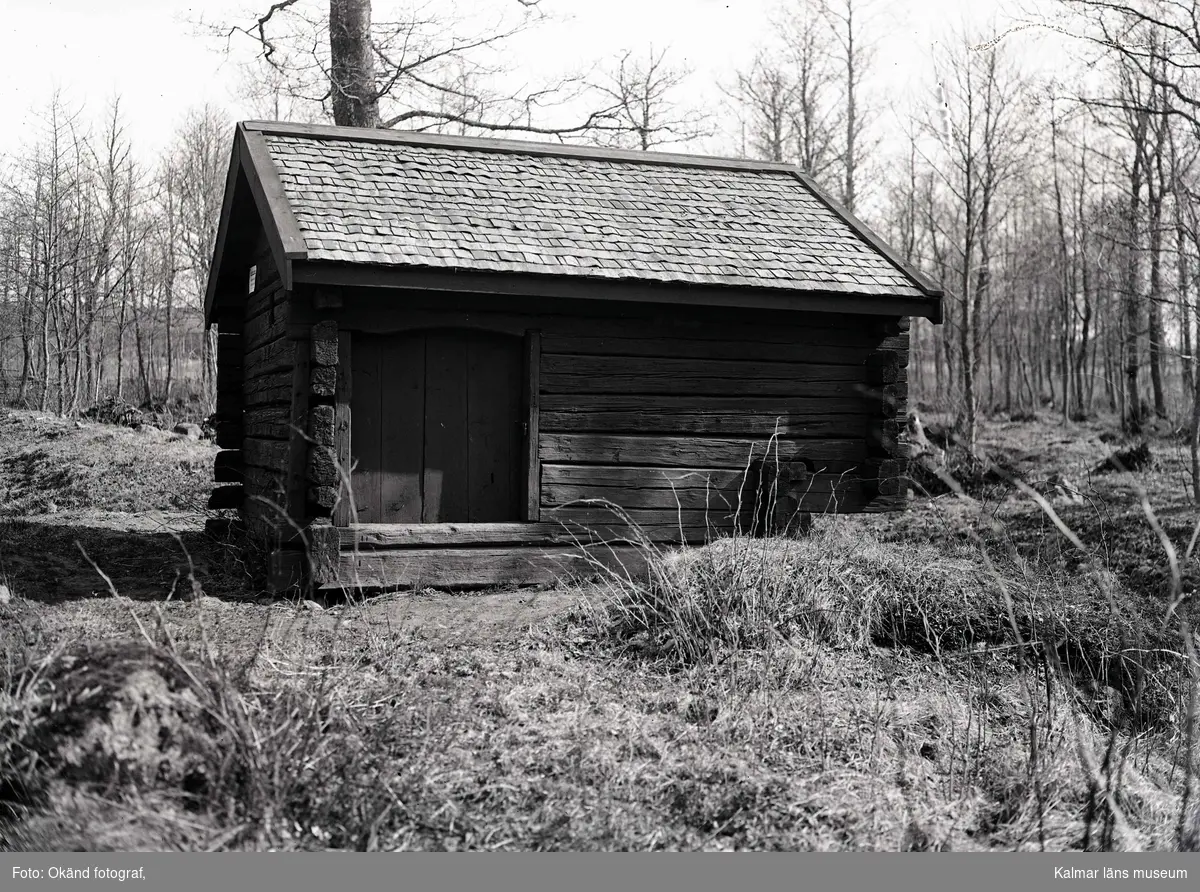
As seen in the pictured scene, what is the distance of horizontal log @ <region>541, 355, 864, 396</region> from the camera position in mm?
8414

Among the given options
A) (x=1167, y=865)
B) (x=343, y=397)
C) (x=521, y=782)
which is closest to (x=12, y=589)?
(x=343, y=397)

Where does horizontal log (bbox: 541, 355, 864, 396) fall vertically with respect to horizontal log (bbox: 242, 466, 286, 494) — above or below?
above

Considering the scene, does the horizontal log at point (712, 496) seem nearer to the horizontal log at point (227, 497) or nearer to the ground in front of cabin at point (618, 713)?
the ground in front of cabin at point (618, 713)

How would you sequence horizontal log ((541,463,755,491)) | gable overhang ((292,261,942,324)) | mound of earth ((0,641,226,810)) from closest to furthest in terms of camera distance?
mound of earth ((0,641,226,810)) < gable overhang ((292,261,942,324)) < horizontal log ((541,463,755,491))

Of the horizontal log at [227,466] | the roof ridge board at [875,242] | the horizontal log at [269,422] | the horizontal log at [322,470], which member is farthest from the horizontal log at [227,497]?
the roof ridge board at [875,242]

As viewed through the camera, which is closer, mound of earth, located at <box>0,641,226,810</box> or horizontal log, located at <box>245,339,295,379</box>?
mound of earth, located at <box>0,641,226,810</box>

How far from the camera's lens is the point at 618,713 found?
5.04 m

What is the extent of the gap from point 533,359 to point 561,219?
1253 mm

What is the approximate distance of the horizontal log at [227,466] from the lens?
34.9 ft

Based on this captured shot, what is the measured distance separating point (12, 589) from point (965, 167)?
18.1 meters

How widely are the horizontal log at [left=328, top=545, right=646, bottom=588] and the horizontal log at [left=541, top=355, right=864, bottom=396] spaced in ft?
4.31

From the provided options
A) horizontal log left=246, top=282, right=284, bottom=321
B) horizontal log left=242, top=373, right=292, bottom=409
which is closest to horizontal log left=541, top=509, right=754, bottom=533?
horizontal log left=242, top=373, right=292, bottom=409

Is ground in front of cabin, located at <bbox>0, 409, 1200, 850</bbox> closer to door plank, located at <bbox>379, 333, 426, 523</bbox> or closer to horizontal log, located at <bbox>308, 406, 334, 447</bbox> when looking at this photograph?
door plank, located at <bbox>379, 333, 426, 523</bbox>

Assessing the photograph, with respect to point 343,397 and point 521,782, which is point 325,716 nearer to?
point 521,782
